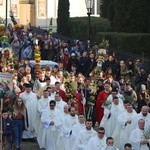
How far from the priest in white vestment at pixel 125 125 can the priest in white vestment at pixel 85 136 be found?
4.78ft

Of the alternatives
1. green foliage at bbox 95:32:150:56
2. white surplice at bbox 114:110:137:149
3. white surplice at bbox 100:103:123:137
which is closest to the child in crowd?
white surplice at bbox 114:110:137:149

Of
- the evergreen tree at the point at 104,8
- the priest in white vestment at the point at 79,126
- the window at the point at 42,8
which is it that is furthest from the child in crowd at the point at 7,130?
the window at the point at 42,8

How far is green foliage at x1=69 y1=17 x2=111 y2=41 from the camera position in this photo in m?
42.4

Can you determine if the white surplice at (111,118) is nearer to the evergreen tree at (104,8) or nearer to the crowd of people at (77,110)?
the crowd of people at (77,110)

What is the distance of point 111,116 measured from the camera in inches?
827

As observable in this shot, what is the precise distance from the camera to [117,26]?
3675cm

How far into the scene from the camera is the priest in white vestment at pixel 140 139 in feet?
60.3

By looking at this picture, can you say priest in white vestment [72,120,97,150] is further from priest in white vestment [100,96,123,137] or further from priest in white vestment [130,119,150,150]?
priest in white vestment [100,96,123,137]

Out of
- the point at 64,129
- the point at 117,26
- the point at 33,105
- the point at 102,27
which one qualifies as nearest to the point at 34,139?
the point at 33,105

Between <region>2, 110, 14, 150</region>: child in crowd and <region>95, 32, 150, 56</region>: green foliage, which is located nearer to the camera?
<region>2, 110, 14, 150</region>: child in crowd

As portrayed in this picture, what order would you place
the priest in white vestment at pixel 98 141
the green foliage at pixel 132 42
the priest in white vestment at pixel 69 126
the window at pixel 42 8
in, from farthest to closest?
the window at pixel 42 8, the green foliage at pixel 132 42, the priest in white vestment at pixel 69 126, the priest in white vestment at pixel 98 141

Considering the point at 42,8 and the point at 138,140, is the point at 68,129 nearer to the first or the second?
the point at 138,140

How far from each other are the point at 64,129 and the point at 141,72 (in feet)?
20.9

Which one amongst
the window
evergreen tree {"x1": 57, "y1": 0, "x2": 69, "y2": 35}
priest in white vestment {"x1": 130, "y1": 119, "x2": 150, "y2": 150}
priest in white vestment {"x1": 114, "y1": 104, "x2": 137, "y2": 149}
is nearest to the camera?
priest in white vestment {"x1": 130, "y1": 119, "x2": 150, "y2": 150}
